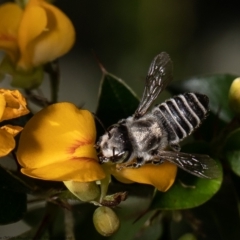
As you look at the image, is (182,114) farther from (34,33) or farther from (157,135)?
(34,33)

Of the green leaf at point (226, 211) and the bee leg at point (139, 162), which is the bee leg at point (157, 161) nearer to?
the bee leg at point (139, 162)

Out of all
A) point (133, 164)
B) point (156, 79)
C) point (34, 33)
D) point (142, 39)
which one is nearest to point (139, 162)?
point (133, 164)

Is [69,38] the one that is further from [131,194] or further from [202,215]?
[202,215]

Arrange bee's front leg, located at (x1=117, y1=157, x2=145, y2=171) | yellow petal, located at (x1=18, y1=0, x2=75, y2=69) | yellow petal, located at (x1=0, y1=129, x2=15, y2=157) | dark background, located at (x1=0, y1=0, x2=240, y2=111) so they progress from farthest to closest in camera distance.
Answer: dark background, located at (x1=0, y1=0, x2=240, y2=111), yellow petal, located at (x1=18, y1=0, x2=75, y2=69), bee's front leg, located at (x1=117, y1=157, x2=145, y2=171), yellow petal, located at (x1=0, y1=129, x2=15, y2=157)

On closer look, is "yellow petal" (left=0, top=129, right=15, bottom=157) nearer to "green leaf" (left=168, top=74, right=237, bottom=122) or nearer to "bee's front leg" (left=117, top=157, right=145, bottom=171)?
"bee's front leg" (left=117, top=157, right=145, bottom=171)

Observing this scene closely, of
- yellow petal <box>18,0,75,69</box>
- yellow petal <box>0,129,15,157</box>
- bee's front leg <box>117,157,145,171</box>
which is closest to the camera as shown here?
yellow petal <box>0,129,15,157</box>

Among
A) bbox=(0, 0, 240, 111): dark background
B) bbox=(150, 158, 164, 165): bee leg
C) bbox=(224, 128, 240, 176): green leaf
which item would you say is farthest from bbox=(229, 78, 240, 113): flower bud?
bbox=(0, 0, 240, 111): dark background

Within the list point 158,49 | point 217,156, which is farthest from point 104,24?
point 217,156
